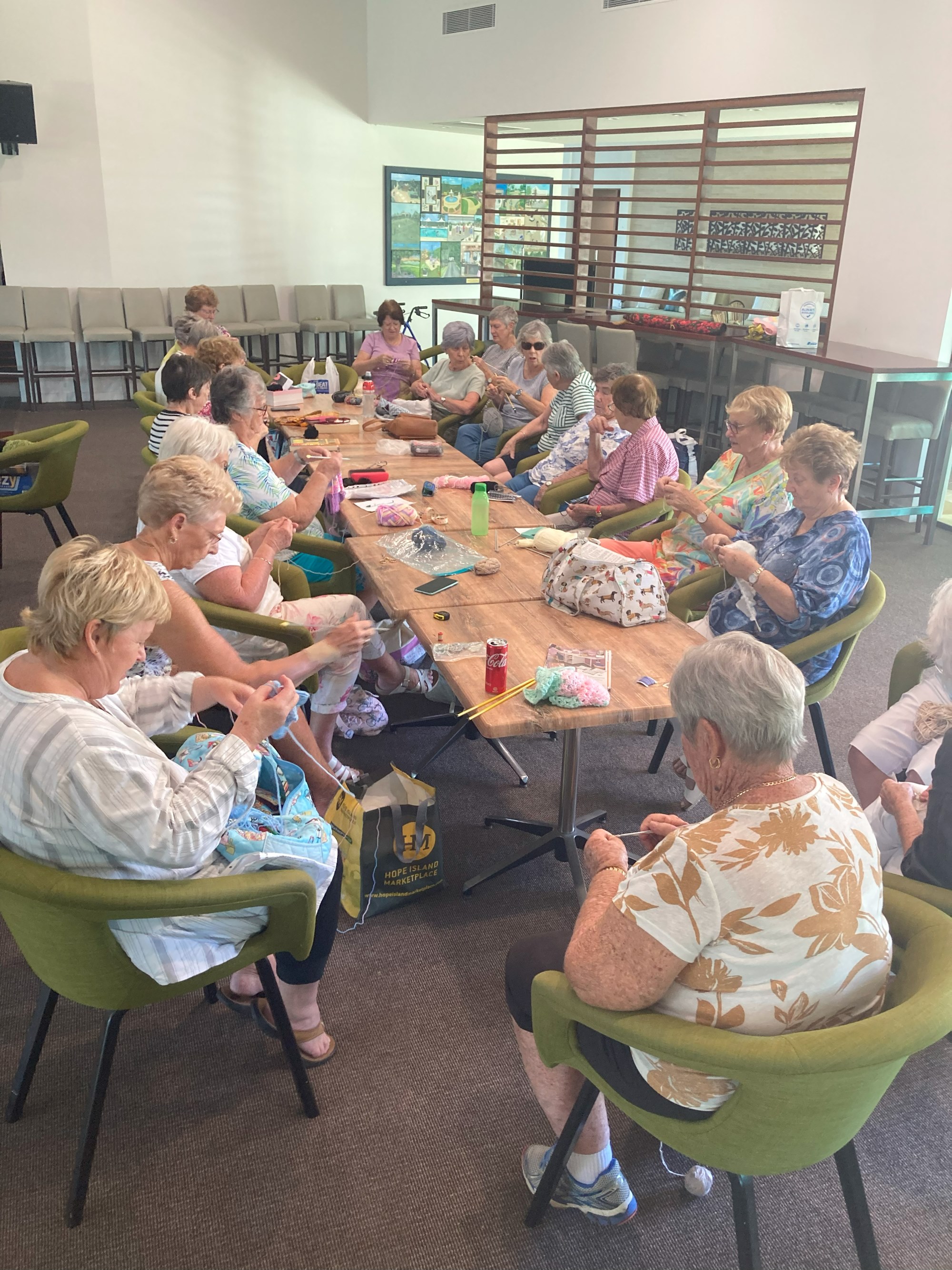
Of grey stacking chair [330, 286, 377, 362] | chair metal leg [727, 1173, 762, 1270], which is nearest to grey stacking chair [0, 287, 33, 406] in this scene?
grey stacking chair [330, 286, 377, 362]

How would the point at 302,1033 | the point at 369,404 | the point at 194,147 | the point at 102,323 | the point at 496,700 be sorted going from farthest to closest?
1. the point at 194,147
2. the point at 102,323
3. the point at 369,404
4. the point at 496,700
5. the point at 302,1033

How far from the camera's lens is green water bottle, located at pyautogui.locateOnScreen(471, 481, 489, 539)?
11.8 feet

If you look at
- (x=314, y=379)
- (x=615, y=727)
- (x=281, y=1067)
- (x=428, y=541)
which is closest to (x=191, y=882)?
(x=281, y=1067)

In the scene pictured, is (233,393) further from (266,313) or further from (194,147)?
(194,147)

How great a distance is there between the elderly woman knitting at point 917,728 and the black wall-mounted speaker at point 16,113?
30.3 feet

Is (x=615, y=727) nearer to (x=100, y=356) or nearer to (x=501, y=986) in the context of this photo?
(x=501, y=986)

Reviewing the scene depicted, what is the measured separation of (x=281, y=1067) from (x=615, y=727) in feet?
6.40

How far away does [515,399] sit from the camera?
19.2ft

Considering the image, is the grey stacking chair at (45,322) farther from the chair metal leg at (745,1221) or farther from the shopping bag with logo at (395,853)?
the chair metal leg at (745,1221)

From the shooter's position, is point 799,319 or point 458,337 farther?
point 799,319

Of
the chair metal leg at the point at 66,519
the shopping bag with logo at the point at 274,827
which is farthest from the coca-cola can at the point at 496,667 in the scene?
the chair metal leg at the point at 66,519

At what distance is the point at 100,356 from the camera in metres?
9.86

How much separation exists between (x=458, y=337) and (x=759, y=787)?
16.7 feet

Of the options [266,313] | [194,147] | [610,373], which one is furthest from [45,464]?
[194,147]
